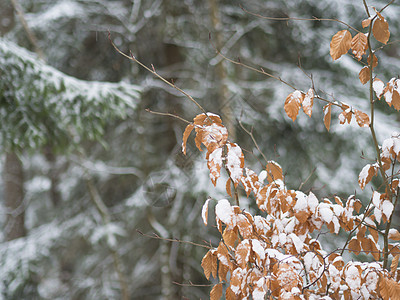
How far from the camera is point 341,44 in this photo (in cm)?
150

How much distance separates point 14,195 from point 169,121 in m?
3.12

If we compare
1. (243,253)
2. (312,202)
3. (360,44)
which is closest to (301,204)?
(312,202)

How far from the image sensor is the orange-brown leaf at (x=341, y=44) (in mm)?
1491

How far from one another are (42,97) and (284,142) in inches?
125

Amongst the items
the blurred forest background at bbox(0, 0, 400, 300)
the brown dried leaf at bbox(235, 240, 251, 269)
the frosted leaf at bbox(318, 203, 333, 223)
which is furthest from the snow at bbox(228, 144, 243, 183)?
the blurred forest background at bbox(0, 0, 400, 300)

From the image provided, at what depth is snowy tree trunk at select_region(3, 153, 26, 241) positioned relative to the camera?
6.24 m

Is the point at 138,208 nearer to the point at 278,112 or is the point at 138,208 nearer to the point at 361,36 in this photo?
the point at 278,112

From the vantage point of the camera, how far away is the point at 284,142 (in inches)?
202

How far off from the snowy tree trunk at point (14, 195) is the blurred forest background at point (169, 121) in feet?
0.16

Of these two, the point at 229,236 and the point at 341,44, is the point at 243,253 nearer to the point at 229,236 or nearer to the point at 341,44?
the point at 229,236

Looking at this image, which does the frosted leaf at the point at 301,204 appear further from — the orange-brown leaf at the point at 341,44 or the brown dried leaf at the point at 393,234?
the orange-brown leaf at the point at 341,44

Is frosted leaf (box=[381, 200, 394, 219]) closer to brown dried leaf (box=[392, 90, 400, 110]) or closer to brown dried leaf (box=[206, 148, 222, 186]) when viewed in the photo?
brown dried leaf (box=[392, 90, 400, 110])

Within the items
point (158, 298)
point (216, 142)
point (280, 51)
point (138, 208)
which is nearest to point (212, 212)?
point (138, 208)

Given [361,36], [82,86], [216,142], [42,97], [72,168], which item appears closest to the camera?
[216,142]
